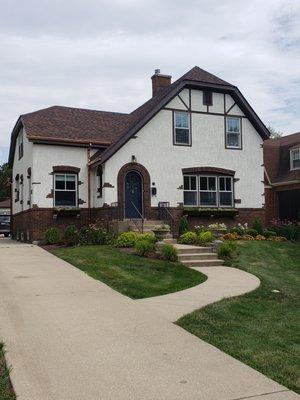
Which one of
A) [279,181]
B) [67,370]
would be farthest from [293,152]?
[67,370]

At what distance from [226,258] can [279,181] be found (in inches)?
657

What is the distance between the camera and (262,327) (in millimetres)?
7207

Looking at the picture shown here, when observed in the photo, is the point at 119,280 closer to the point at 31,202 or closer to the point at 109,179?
the point at 109,179

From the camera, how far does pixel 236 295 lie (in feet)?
31.5

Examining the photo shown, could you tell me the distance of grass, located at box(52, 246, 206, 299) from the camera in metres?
10.1

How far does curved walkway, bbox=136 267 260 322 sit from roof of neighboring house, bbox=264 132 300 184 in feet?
59.8

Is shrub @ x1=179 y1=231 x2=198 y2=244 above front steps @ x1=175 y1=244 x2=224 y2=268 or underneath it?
above

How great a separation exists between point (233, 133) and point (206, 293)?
1556 cm

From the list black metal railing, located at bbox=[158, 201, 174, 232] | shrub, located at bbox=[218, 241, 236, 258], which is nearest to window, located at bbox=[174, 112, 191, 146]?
black metal railing, located at bbox=[158, 201, 174, 232]

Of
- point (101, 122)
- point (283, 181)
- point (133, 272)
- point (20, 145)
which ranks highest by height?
point (101, 122)

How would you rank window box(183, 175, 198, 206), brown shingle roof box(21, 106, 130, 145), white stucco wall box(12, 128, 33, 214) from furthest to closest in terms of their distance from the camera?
white stucco wall box(12, 128, 33, 214)
window box(183, 175, 198, 206)
brown shingle roof box(21, 106, 130, 145)

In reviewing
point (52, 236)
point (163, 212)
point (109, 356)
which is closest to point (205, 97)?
point (163, 212)

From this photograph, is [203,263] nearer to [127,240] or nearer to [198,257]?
[198,257]

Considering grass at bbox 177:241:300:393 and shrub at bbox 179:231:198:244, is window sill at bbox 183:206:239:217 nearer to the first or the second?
shrub at bbox 179:231:198:244
